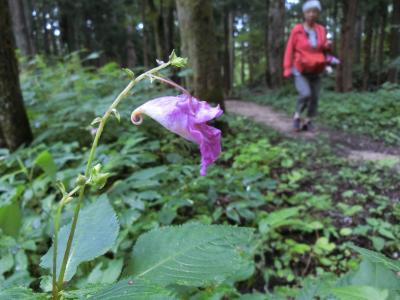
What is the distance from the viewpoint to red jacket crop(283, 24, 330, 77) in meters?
6.08

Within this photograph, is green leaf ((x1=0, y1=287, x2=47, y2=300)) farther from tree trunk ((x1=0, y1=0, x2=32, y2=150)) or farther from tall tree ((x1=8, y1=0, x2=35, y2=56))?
Answer: tall tree ((x1=8, y1=0, x2=35, y2=56))

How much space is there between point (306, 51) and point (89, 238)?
5680 mm

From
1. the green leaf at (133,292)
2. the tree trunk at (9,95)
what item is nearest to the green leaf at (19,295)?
the green leaf at (133,292)

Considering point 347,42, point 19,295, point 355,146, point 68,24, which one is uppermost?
point 68,24

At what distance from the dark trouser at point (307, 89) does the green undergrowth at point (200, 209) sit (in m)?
1.44

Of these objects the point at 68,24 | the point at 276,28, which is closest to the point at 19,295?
the point at 276,28

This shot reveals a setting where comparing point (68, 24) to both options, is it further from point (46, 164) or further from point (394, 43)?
point (46, 164)

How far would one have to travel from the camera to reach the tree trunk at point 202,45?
16.8ft

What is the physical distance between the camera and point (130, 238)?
7.91ft

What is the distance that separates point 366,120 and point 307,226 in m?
6.13

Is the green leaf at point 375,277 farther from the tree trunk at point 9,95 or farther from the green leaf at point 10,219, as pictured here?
the tree trunk at point 9,95

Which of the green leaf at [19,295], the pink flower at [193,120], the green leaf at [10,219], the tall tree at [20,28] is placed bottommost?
the green leaf at [10,219]

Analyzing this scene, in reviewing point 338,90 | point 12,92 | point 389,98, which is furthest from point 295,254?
point 338,90

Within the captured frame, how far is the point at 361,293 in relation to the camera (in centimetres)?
84
